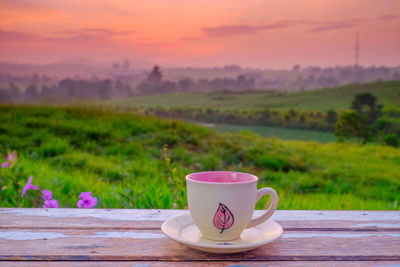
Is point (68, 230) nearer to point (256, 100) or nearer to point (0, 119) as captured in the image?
point (0, 119)

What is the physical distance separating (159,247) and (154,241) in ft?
0.13

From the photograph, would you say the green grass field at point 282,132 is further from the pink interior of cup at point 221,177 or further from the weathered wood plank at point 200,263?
the weathered wood plank at point 200,263

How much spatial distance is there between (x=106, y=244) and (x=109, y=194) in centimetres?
181

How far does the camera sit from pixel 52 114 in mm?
7719

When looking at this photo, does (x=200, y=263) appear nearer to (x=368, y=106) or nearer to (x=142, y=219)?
(x=142, y=219)

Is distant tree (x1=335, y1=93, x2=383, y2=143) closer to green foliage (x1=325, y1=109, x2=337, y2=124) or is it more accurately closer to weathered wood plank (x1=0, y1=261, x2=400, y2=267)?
green foliage (x1=325, y1=109, x2=337, y2=124)

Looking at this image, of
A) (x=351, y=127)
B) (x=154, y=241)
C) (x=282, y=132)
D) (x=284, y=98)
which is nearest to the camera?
(x=154, y=241)

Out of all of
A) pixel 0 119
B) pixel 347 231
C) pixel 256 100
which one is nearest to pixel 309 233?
pixel 347 231

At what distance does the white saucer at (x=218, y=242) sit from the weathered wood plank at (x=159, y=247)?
0.07ft

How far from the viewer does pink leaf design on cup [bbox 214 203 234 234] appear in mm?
768

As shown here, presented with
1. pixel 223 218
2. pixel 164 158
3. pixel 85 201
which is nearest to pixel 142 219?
pixel 223 218

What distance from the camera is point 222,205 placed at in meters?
0.77

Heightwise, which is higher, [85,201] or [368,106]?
[368,106]

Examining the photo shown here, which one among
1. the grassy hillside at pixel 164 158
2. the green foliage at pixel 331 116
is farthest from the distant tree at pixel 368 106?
the grassy hillside at pixel 164 158
